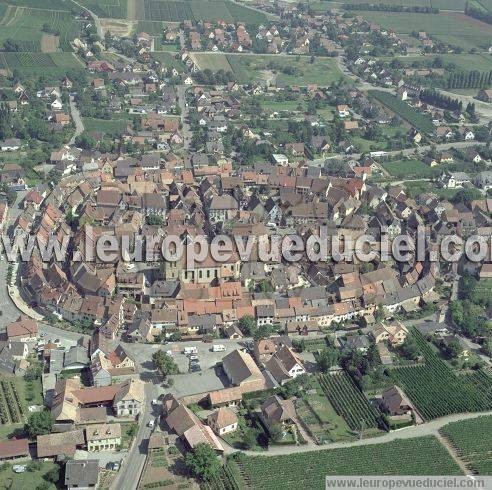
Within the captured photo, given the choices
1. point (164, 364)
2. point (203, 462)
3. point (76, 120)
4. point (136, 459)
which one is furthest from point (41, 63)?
point (203, 462)

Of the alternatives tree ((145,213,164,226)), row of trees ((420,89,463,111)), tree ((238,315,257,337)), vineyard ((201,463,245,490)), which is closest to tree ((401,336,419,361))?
tree ((238,315,257,337))

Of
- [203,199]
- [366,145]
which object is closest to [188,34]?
[366,145]

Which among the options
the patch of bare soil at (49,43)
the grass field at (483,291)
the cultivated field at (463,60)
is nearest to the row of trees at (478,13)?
the cultivated field at (463,60)

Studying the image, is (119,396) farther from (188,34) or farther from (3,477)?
(188,34)

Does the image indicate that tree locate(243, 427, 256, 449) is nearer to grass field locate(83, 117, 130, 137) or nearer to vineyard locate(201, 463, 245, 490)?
vineyard locate(201, 463, 245, 490)

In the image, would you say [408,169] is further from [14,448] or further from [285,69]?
[14,448]

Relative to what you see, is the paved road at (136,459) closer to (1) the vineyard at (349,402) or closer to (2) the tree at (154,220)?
(1) the vineyard at (349,402)
